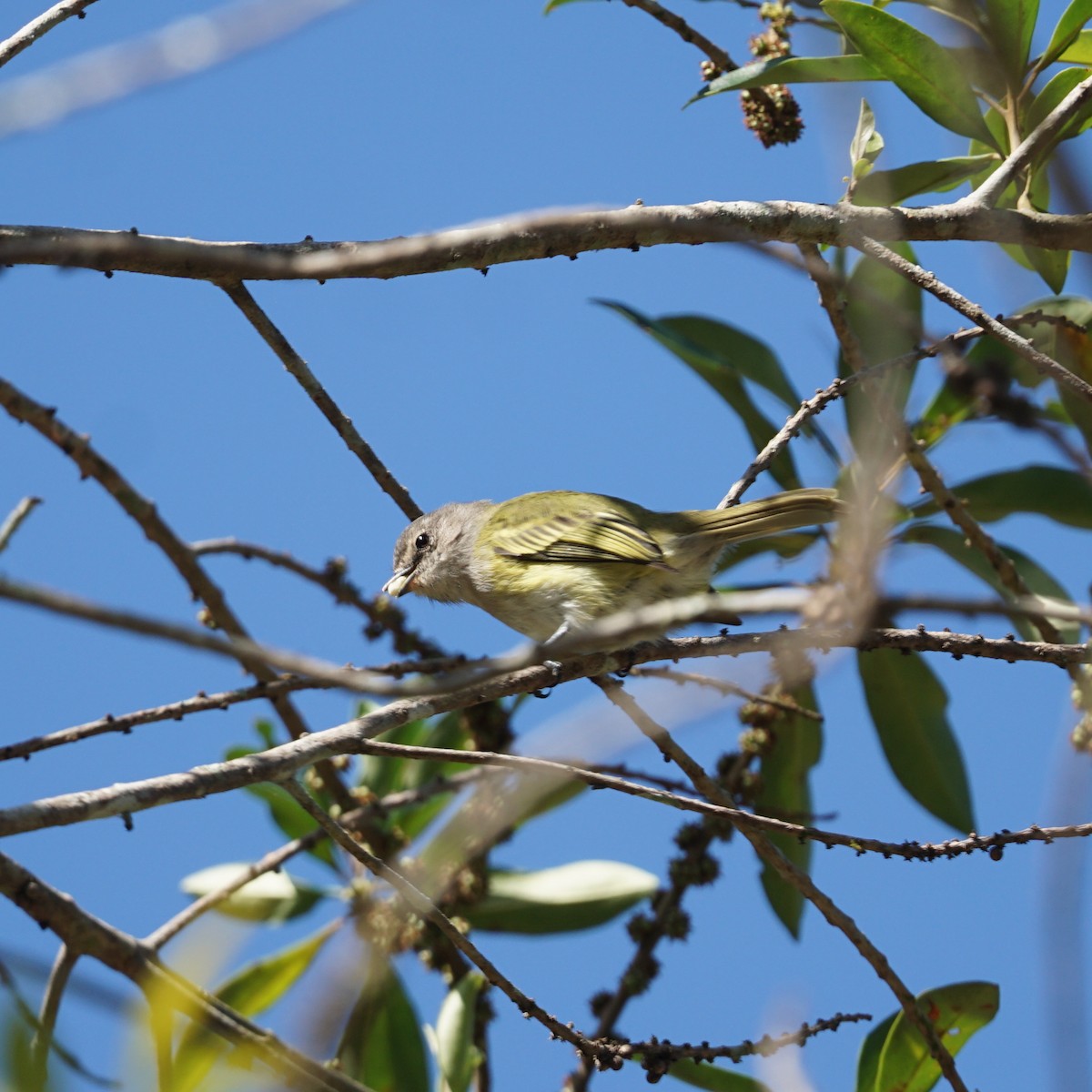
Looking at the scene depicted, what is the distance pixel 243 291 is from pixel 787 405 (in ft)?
8.30

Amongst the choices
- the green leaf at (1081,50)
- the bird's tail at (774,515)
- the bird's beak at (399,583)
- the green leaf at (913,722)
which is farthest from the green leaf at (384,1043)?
the green leaf at (1081,50)

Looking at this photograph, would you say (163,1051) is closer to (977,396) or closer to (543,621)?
(977,396)

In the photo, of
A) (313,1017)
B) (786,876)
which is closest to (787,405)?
(786,876)

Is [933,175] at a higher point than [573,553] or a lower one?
higher

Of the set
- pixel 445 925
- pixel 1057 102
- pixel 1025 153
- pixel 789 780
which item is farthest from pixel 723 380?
pixel 445 925

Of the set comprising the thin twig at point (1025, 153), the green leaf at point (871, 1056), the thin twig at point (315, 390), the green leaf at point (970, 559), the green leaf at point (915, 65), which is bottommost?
the green leaf at point (871, 1056)

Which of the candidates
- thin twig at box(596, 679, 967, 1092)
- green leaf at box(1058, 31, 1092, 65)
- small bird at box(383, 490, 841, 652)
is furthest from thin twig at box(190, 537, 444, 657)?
green leaf at box(1058, 31, 1092, 65)

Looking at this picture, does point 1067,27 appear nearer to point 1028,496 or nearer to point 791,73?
point 791,73

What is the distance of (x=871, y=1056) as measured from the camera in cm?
357

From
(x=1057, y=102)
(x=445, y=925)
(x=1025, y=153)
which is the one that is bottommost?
(x=445, y=925)

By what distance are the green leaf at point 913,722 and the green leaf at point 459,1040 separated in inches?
72.8

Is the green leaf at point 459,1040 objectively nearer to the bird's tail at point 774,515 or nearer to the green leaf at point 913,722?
the bird's tail at point 774,515

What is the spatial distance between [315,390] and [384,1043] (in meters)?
2.50

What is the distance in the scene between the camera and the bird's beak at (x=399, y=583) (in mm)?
5316
